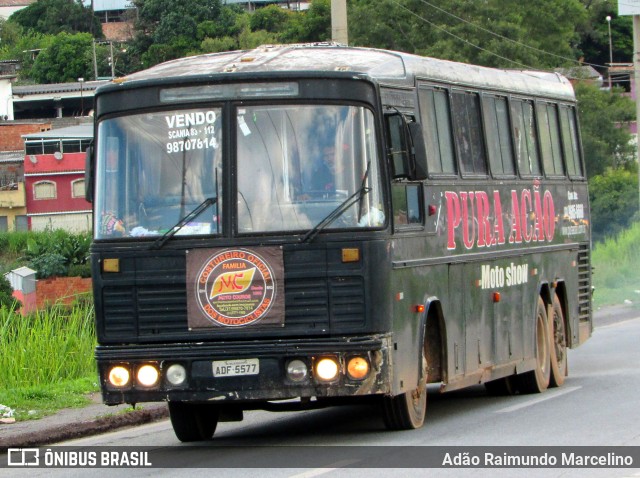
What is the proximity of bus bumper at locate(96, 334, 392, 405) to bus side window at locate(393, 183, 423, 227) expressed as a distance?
1.07 meters

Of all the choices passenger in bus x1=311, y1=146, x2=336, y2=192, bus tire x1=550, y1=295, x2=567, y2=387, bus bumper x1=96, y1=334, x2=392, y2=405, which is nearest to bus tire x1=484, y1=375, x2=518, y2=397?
bus tire x1=550, y1=295, x2=567, y2=387

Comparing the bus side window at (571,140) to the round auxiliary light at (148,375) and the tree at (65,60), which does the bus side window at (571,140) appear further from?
the tree at (65,60)

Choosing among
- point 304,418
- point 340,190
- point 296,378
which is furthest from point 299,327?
point 304,418

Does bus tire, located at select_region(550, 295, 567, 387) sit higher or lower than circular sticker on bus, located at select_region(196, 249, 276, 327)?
lower

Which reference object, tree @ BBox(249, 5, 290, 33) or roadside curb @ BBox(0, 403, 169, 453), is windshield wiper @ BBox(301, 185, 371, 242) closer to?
roadside curb @ BBox(0, 403, 169, 453)

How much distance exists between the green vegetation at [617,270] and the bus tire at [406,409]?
19.1m

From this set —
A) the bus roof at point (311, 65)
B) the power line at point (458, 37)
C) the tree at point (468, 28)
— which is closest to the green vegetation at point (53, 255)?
the tree at point (468, 28)

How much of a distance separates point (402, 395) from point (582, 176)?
710 cm

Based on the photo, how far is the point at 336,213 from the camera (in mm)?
10586

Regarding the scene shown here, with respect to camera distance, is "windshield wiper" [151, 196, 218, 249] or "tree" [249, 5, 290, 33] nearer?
"windshield wiper" [151, 196, 218, 249]

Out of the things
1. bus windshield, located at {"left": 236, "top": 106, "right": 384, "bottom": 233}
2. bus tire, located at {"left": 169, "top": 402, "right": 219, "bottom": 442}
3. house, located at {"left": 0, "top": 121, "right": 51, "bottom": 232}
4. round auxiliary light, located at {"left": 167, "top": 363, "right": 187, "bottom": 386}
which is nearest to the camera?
bus windshield, located at {"left": 236, "top": 106, "right": 384, "bottom": 233}

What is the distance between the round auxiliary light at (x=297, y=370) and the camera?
10.5 meters

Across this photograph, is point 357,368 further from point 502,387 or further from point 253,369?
point 502,387

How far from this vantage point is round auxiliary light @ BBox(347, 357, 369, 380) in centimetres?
1052
